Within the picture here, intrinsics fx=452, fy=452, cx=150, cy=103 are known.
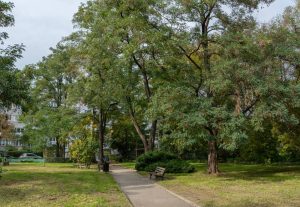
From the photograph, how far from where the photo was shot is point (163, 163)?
103 feet

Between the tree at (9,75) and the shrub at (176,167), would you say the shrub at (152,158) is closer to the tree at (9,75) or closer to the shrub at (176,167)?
the shrub at (176,167)

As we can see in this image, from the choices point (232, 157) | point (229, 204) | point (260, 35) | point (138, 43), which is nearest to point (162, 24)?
point (138, 43)

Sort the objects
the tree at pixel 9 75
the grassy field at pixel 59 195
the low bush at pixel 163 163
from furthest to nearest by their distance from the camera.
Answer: the low bush at pixel 163 163
the tree at pixel 9 75
the grassy field at pixel 59 195

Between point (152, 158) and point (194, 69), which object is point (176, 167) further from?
point (194, 69)

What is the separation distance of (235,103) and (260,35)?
415cm

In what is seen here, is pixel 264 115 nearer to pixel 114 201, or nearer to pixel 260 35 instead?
pixel 260 35

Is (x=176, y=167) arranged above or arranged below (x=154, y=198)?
above

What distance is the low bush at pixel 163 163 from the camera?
100 feet

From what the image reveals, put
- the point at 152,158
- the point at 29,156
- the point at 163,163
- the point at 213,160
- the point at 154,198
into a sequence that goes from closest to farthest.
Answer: the point at 154,198, the point at 213,160, the point at 163,163, the point at 152,158, the point at 29,156

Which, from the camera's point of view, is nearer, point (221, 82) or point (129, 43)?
point (221, 82)

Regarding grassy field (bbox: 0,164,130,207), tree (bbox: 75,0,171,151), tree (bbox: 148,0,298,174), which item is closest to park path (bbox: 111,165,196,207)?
grassy field (bbox: 0,164,130,207)

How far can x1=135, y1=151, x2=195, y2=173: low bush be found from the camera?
1200 inches

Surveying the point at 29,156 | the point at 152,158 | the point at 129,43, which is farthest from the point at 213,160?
the point at 29,156

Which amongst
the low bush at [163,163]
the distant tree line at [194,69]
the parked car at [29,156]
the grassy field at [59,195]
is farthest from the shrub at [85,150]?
the parked car at [29,156]
